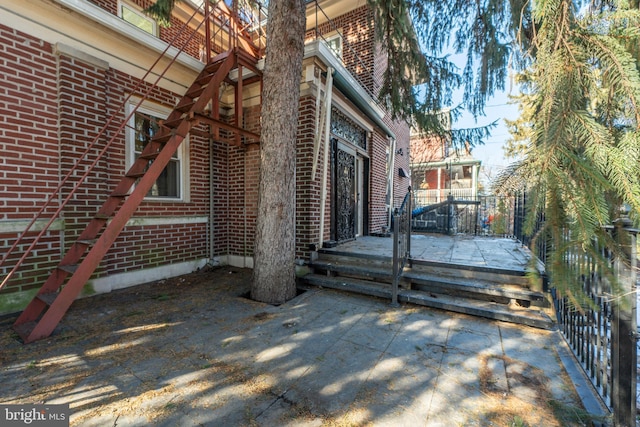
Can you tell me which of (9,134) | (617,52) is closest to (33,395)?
(9,134)

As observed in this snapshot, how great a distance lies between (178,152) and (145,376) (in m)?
A: 4.06

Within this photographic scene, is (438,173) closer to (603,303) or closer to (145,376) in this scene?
(603,303)

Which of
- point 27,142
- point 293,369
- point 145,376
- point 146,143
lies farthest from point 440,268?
point 27,142

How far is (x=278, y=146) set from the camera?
3609 mm

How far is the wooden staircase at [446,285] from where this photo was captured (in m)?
3.12

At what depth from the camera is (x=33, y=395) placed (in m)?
1.83

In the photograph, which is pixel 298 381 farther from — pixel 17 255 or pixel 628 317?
pixel 17 255

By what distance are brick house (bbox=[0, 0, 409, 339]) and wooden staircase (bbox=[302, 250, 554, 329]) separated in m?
0.77

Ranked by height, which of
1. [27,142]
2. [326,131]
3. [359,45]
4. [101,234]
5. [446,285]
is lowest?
[446,285]

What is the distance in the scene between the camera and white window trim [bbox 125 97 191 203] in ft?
14.2

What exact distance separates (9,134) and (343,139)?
5.14 m

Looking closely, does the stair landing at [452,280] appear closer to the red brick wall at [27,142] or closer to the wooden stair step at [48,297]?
the wooden stair step at [48,297]

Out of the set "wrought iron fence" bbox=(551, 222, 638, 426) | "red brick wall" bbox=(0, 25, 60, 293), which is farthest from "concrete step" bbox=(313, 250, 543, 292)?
"red brick wall" bbox=(0, 25, 60, 293)

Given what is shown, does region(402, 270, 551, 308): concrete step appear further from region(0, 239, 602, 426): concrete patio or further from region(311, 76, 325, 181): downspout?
region(311, 76, 325, 181): downspout
